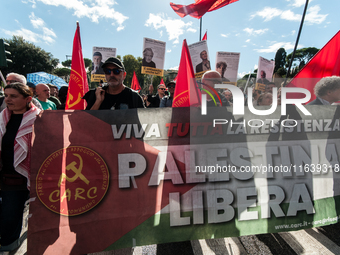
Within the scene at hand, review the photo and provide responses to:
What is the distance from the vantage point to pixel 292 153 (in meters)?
2.28

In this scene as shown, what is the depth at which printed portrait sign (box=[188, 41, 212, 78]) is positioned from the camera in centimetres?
529

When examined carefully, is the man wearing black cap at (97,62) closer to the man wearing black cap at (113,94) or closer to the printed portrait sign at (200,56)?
the printed portrait sign at (200,56)

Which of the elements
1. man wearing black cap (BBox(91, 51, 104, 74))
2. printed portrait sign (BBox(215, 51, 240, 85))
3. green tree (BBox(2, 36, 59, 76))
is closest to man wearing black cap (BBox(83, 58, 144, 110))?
printed portrait sign (BBox(215, 51, 240, 85))

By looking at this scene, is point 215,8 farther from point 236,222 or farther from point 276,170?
point 236,222

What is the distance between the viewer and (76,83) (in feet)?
11.3

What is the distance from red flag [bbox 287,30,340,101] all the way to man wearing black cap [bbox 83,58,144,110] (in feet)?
8.53

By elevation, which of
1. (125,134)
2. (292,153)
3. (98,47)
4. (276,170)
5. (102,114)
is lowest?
(276,170)

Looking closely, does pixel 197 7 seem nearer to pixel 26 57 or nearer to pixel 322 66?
pixel 322 66

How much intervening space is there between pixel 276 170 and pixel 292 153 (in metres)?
0.30

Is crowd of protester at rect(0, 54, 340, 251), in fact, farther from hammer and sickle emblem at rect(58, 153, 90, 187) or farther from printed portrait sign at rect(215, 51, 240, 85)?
printed portrait sign at rect(215, 51, 240, 85)

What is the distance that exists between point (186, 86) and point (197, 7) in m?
3.15

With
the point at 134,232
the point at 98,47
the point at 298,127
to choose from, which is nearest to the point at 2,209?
the point at 134,232

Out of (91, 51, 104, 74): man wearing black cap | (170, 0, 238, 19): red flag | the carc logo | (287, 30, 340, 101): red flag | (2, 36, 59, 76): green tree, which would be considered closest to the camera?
the carc logo

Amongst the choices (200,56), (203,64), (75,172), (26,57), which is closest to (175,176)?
(75,172)
